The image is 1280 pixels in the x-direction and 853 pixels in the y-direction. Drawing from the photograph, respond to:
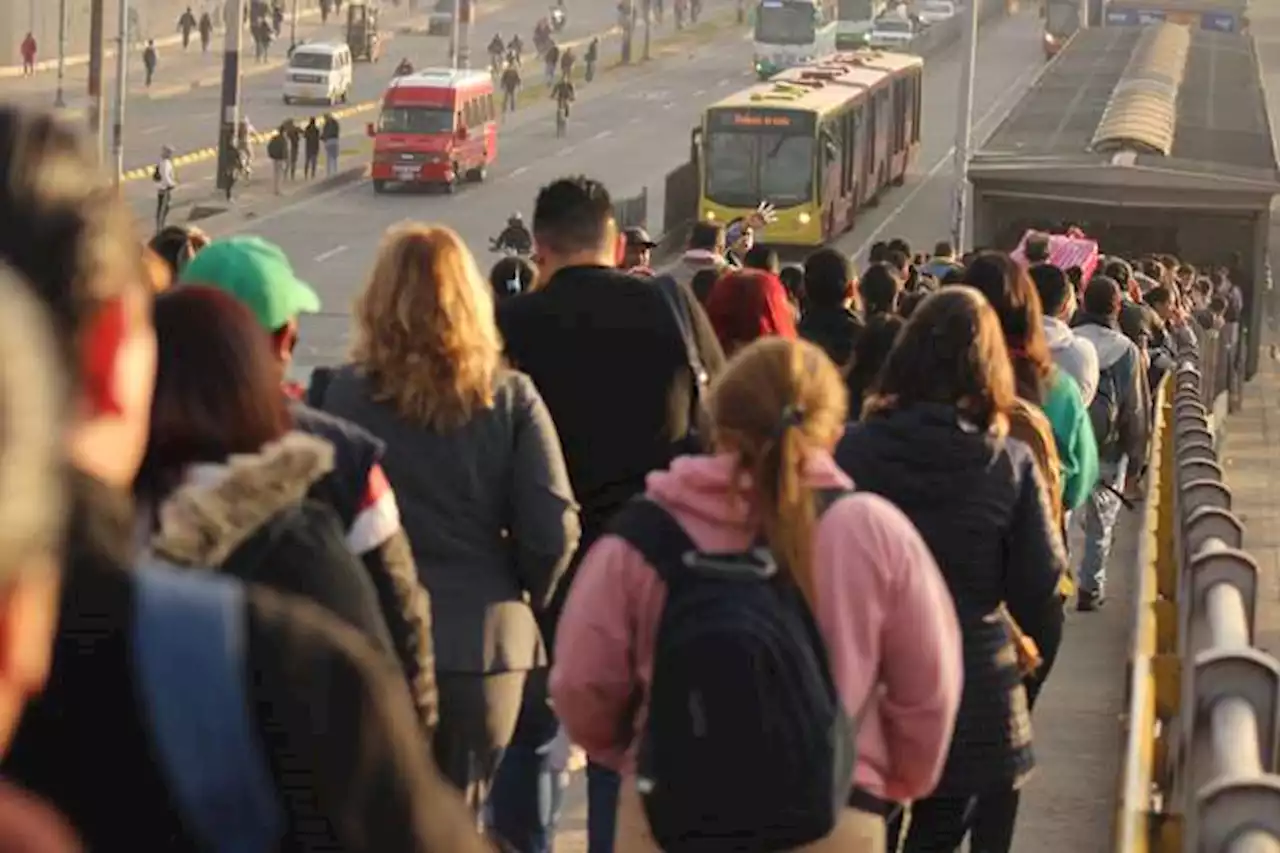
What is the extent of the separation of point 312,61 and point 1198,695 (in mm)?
71050

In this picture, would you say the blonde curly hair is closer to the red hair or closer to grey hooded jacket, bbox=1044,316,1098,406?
the red hair

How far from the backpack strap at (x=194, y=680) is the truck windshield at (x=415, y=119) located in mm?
58599

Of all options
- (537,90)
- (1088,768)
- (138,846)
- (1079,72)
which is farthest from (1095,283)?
(537,90)

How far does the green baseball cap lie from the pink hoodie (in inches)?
28.3

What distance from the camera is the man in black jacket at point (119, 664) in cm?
284

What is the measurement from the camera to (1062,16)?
101562 millimetres

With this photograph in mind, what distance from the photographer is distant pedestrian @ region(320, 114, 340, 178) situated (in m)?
63.0

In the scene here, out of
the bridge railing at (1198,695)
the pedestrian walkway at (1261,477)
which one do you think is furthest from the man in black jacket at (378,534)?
the pedestrian walkway at (1261,477)

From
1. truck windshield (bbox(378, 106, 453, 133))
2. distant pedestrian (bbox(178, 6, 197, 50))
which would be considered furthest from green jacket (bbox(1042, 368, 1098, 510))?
distant pedestrian (bbox(178, 6, 197, 50))

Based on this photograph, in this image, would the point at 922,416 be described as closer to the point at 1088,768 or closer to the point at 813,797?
the point at 813,797

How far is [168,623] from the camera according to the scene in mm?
2857

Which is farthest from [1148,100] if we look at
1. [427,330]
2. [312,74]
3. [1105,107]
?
[312,74]

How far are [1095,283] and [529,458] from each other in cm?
854

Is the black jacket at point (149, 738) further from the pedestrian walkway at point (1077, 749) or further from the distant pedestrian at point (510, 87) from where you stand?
the distant pedestrian at point (510, 87)
